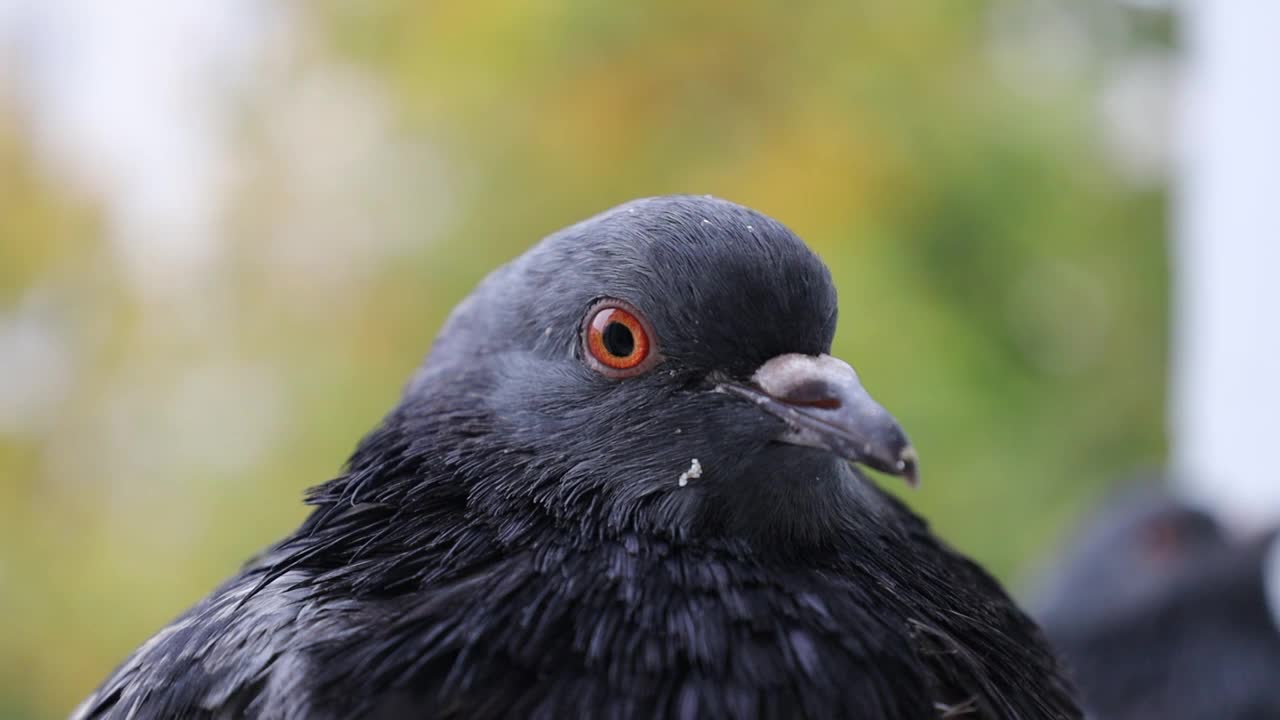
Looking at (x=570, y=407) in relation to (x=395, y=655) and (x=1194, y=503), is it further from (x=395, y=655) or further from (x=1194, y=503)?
(x=1194, y=503)

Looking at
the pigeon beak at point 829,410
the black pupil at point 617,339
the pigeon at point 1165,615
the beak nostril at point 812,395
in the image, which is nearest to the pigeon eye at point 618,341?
the black pupil at point 617,339

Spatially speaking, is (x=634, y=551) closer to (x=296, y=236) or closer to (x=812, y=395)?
(x=812, y=395)

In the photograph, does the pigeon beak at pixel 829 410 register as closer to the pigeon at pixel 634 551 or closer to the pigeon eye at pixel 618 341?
the pigeon at pixel 634 551

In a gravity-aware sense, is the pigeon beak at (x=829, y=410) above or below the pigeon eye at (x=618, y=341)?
below

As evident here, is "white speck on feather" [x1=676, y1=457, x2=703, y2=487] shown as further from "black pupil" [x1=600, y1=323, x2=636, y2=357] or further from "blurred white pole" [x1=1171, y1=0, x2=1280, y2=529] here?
"blurred white pole" [x1=1171, y1=0, x2=1280, y2=529]

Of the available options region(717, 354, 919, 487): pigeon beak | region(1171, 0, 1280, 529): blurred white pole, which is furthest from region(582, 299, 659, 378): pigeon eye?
region(1171, 0, 1280, 529): blurred white pole

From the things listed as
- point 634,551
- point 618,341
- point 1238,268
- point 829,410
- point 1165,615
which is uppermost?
point 618,341

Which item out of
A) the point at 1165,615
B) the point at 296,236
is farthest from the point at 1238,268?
the point at 296,236
